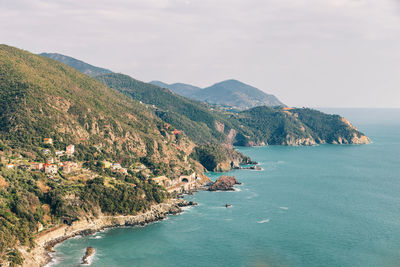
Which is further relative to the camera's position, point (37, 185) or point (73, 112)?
point (73, 112)

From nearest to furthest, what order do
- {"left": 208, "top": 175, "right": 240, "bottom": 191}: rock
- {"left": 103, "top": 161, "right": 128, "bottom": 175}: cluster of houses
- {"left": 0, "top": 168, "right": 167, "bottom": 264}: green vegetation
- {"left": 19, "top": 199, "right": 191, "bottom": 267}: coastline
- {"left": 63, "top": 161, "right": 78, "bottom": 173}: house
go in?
{"left": 19, "top": 199, "right": 191, "bottom": 267}: coastline, {"left": 0, "top": 168, "right": 167, "bottom": 264}: green vegetation, {"left": 63, "top": 161, "right": 78, "bottom": 173}: house, {"left": 103, "top": 161, "right": 128, "bottom": 175}: cluster of houses, {"left": 208, "top": 175, "right": 240, "bottom": 191}: rock

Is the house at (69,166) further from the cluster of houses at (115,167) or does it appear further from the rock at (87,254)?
the rock at (87,254)

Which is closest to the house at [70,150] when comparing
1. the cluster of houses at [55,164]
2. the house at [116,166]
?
the cluster of houses at [55,164]

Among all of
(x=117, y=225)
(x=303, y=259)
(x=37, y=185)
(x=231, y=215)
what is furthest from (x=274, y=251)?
(x=37, y=185)

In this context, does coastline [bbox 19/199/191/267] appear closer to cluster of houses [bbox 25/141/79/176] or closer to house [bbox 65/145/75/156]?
cluster of houses [bbox 25/141/79/176]

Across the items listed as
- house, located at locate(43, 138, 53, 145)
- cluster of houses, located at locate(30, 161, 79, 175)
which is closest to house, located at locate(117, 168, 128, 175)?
cluster of houses, located at locate(30, 161, 79, 175)

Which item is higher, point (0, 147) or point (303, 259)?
point (0, 147)

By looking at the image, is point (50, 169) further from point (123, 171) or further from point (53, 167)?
point (123, 171)

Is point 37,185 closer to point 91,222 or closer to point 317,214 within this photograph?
point 91,222
